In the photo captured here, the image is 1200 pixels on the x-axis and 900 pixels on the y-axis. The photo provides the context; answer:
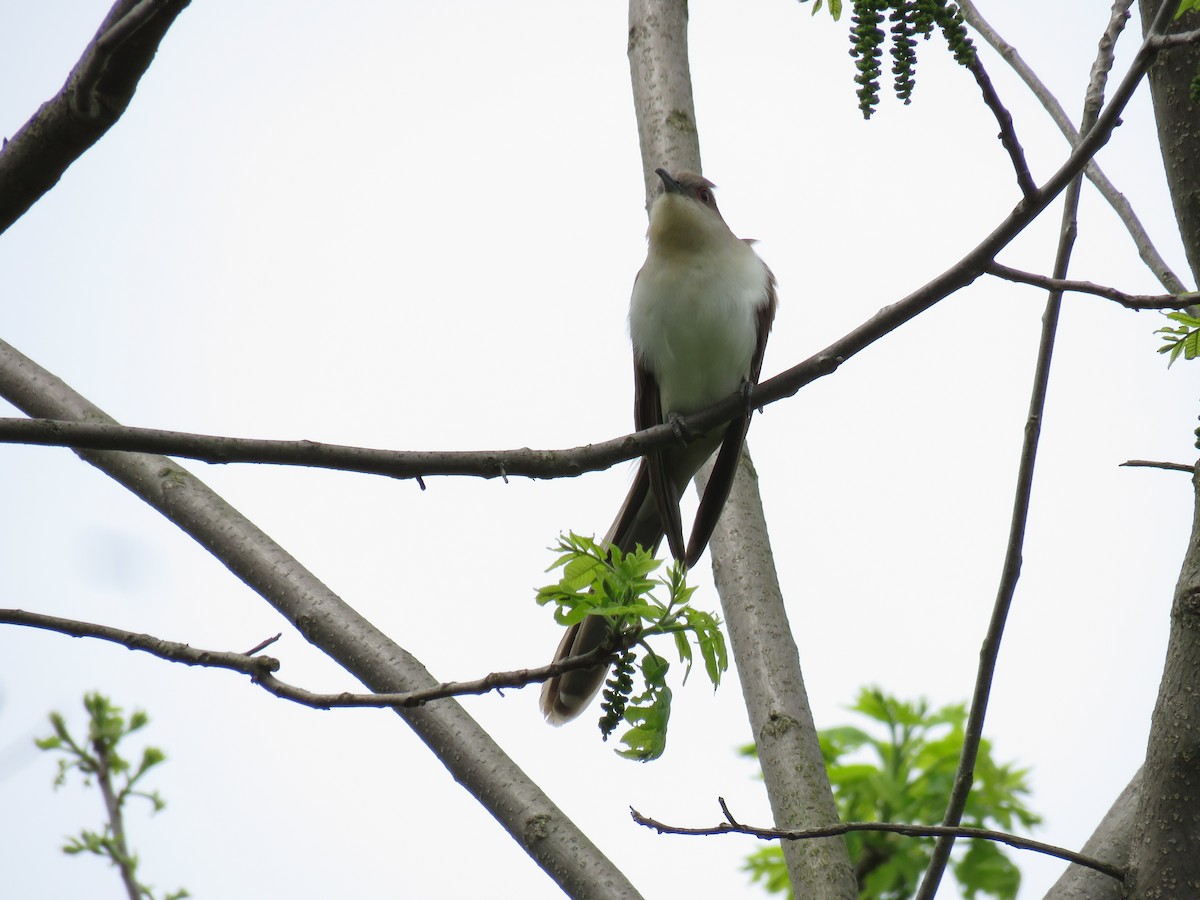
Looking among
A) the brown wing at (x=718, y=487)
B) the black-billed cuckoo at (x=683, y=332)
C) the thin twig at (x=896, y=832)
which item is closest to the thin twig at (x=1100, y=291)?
the thin twig at (x=896, y=832)

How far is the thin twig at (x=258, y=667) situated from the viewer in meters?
2.34

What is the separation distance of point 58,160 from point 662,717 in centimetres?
187

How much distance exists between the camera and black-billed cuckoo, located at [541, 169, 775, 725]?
5.11m

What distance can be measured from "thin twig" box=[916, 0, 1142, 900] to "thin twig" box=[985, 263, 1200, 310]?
1.55ft

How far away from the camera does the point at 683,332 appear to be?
5.14 meters

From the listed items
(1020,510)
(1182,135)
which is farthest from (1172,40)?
(1020,510)

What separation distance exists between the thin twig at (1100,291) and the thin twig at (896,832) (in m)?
1.25

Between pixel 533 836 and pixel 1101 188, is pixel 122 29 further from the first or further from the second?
pixel 1101 188

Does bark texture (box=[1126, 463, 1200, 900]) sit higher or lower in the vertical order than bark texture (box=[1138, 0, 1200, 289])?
lower

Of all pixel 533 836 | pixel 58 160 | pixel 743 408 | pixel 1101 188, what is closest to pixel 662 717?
pixel 533 836

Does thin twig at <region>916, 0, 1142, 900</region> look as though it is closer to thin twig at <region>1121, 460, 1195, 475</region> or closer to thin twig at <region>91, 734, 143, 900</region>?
thin twig at <region>1121, 460, 1195, 475</region>

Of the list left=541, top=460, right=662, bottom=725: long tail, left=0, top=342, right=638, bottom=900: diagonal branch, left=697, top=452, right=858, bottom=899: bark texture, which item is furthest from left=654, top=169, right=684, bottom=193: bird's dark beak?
left=0, top=342, right=638, bottom=900: diagonal branch

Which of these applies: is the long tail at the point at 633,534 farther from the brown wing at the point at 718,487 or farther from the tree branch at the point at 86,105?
the tree branch at the point at 86,105

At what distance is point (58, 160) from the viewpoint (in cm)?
232
